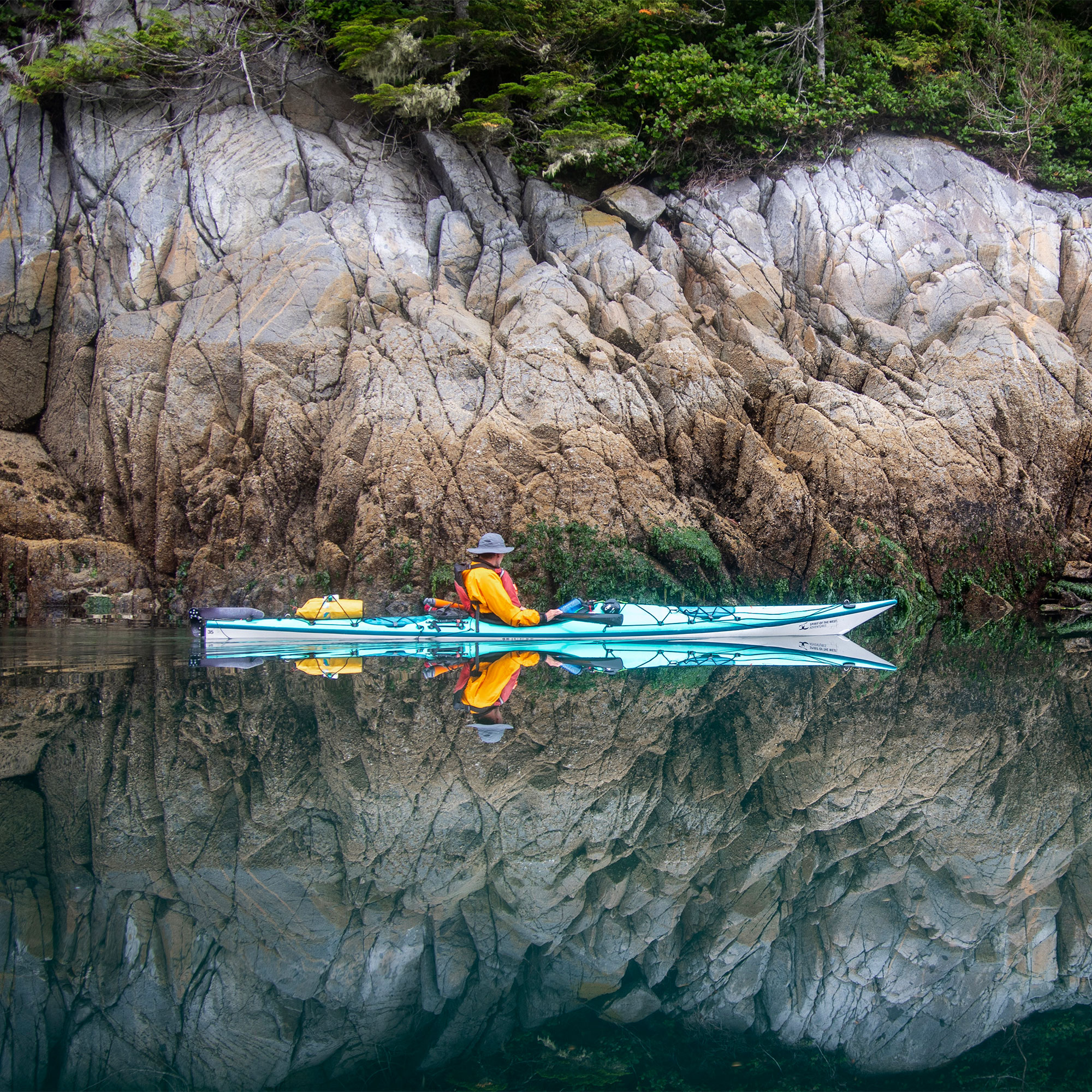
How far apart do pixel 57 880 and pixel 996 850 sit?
4.01 meters

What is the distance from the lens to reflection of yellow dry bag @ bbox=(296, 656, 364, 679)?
986 centimetres

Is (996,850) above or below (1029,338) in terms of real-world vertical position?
above

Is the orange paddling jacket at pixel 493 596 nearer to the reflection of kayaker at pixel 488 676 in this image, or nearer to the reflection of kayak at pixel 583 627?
the reflection of kayak at pixel 583 627

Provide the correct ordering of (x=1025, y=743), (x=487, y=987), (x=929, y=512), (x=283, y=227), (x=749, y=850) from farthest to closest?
(x=283, y=227)
(x=929, y=512)
(x=1025, y=743)
(x=749, y=850)
(x=487, y=987)

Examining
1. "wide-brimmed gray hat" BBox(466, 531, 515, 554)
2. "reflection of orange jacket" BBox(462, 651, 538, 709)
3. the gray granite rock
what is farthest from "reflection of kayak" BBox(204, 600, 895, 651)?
the gray granite rock

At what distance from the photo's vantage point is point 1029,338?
63.7 ft

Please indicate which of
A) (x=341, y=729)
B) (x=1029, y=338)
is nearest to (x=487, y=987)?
(x=341, y=729)

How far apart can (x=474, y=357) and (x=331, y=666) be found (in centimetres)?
840

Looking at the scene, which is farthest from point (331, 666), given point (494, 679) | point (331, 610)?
point (494, 679)

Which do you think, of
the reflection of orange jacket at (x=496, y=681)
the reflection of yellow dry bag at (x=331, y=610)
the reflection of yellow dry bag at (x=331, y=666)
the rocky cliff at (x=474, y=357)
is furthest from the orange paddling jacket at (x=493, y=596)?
the rocky cliff at (x=474, y=357)

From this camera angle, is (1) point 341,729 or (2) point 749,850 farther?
(1) point 341,729

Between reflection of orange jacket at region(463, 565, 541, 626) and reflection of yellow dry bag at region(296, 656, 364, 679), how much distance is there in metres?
1.70

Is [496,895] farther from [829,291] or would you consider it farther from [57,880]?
[829,291]

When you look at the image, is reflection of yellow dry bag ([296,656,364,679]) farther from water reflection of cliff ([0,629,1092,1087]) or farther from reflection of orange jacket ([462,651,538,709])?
water reflection of cliff ([0,629,1092,1087])
